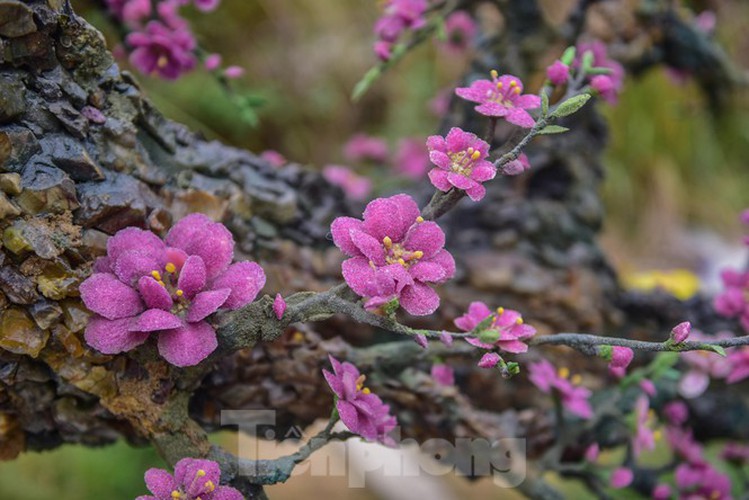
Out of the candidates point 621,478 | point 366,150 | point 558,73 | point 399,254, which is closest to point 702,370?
point 621,478

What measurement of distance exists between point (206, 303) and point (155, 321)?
41 mm

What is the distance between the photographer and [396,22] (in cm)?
90

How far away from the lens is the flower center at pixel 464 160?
575 millimetres

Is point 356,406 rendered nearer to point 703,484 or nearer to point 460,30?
point 703,484

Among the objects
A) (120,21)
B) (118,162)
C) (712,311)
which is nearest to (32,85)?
(118,162)

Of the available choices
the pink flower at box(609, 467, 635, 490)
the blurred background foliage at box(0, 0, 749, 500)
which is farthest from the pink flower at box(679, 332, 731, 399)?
the blurred background foliage at box(0, 0, 749, 500)

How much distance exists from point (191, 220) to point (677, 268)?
241 cm

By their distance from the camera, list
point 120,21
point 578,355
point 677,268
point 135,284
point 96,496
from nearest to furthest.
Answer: point 135,284
point 120,21
point 578,355
point 96,496
point 677,268

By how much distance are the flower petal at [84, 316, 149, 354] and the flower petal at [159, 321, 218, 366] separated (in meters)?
0.02

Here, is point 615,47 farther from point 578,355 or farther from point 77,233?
point 77,233

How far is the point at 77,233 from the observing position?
2.02 feet

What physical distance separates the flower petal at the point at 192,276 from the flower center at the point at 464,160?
22cm

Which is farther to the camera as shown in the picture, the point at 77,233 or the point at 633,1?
the point at 633,1

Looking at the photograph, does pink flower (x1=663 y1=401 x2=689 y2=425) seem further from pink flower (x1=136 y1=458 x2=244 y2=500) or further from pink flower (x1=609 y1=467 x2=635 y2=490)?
pink flower (x1=136 y1=458 x2=244 y2=500)
